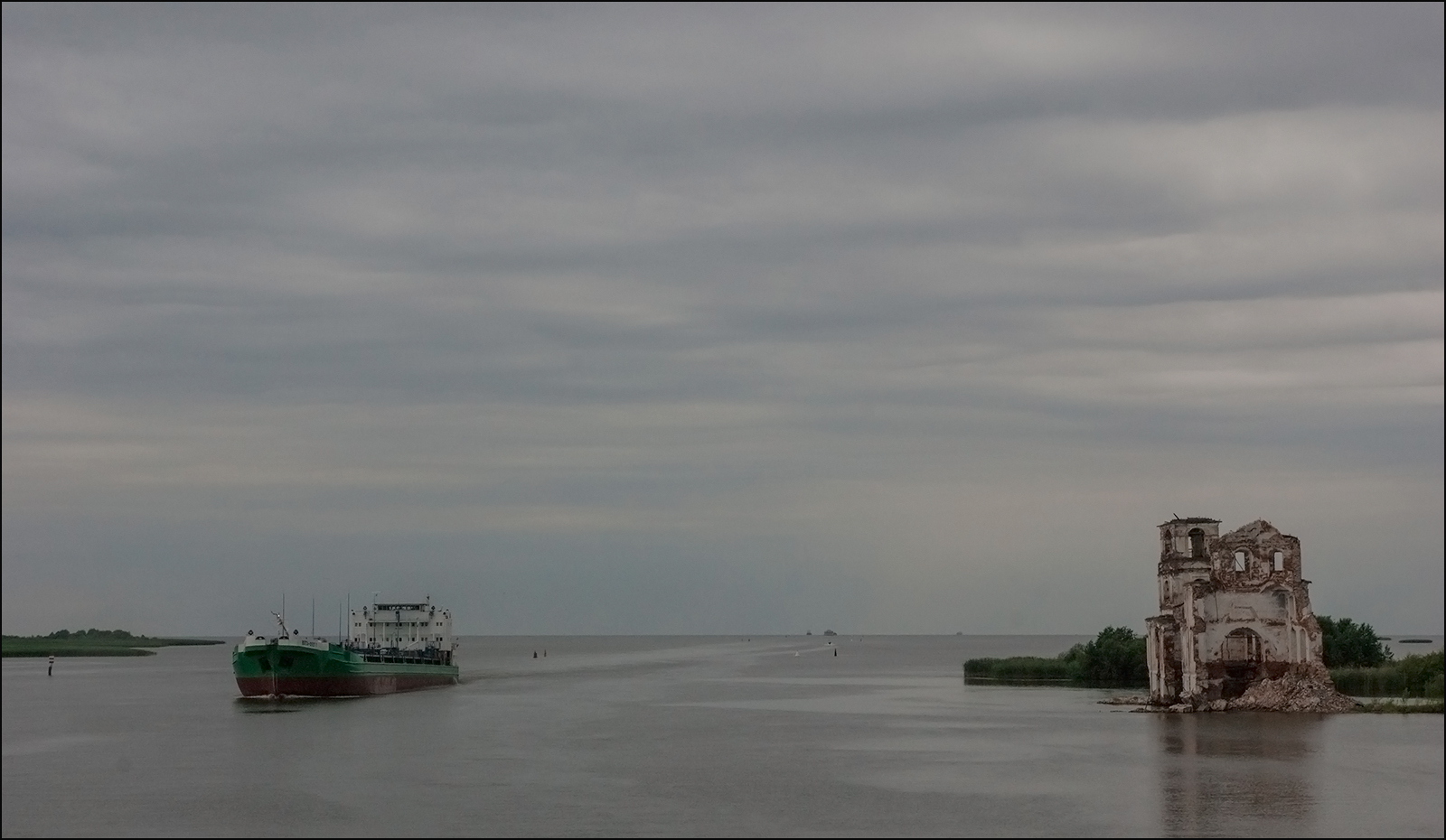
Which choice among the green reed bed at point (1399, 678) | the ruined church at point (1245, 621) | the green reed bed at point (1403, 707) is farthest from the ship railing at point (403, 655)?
the green reed bed at point (1403, 707)

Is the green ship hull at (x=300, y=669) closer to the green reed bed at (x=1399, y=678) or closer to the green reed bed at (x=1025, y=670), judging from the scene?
the green reed bed at (x=1025, y=670)

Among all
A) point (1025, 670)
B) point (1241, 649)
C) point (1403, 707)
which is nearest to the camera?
point (1403, 707)

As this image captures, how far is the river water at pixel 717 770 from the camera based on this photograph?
4188 cm

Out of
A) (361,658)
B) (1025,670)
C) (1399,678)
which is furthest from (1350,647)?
(361,658)

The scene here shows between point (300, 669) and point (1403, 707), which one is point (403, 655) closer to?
point (300, 669)

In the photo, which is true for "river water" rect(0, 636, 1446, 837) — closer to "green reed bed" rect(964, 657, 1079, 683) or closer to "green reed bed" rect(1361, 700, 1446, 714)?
"green reed bed" rect(1361, 700, 1446, 714)

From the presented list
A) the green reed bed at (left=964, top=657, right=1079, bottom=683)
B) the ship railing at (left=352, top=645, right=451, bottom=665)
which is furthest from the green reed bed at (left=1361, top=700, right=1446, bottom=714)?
the ship railing at (left=352, top=645, right=451, bottom=665)

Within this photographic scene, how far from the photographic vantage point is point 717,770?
179ft

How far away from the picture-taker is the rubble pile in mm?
68562

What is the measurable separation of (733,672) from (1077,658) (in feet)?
174

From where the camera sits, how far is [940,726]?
75188 mm

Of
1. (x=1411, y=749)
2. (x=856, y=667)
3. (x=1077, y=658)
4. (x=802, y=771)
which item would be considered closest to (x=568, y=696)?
(x=1077, y=658)

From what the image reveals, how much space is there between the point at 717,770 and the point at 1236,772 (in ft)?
58.0

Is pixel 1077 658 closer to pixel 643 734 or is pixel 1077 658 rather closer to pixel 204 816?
pixel 643 734
